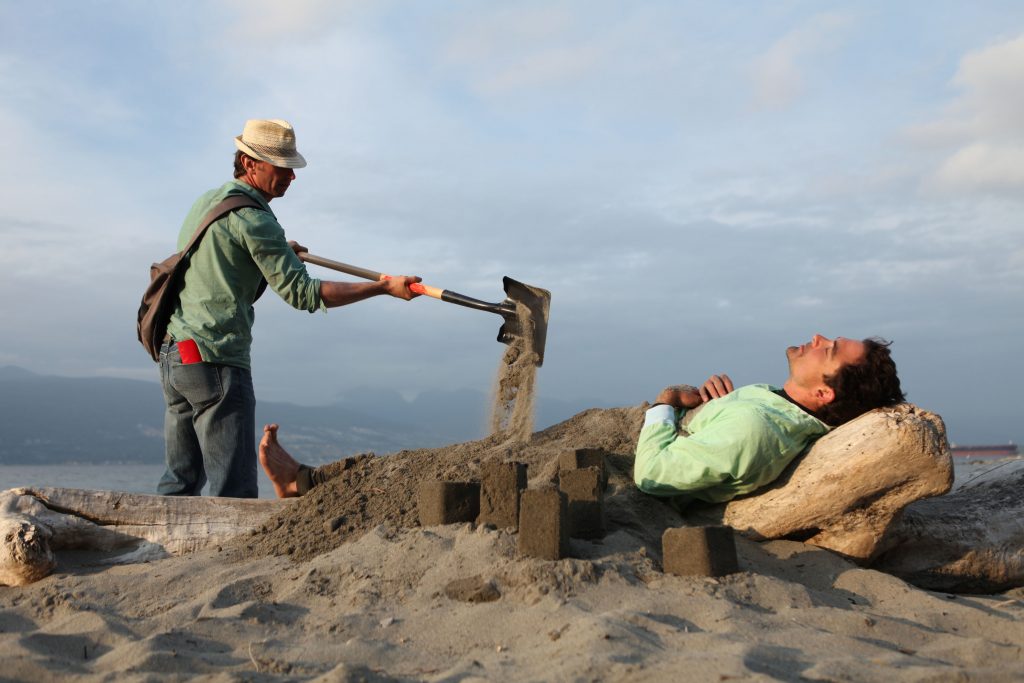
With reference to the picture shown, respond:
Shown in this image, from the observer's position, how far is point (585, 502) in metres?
3.75

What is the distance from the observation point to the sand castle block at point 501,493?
374 cm

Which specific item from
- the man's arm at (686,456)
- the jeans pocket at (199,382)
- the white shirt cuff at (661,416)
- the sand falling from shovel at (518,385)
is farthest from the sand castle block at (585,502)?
the jeans pocket at (199,382)

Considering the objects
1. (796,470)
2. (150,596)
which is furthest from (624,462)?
(150,596)

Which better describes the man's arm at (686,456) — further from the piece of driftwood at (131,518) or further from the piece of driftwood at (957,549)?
the piece of driftwood at (131,518)

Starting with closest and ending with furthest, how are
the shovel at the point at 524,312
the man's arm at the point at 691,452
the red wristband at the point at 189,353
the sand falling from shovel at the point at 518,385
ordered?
the man's arm at the point at 691,452, the red wristband at the point at 189,353, the sand falling from shovel at the point at 518,385, the shovel at the point at 524,312

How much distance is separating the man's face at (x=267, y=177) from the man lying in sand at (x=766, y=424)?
103 inches

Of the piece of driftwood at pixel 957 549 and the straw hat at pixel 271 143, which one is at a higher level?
the straw hat at pixel 271 143

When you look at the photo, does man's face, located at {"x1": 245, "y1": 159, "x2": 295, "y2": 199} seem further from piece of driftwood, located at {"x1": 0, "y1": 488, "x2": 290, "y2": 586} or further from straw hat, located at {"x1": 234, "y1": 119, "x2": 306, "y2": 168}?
piece of driftwood, located at {"x1": 0, "y1": 488, "x2": 290, "y2": 586}

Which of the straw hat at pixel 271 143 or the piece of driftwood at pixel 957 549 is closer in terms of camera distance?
the piece of driftwood at pixel 957 549

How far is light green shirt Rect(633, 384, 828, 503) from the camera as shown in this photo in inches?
152

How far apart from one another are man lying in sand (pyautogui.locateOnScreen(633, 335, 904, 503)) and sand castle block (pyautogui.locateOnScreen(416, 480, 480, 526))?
838 millimetres

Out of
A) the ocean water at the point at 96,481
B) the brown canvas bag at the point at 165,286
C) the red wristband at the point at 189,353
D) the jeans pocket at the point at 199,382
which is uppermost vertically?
the brown canvas bag at the point at 165,286

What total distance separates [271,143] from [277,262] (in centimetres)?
76

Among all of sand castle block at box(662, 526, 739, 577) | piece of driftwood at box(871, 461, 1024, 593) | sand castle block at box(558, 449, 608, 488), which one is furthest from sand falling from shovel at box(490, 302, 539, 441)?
piece of driftwood at box(871, 461, 1024, 593)
